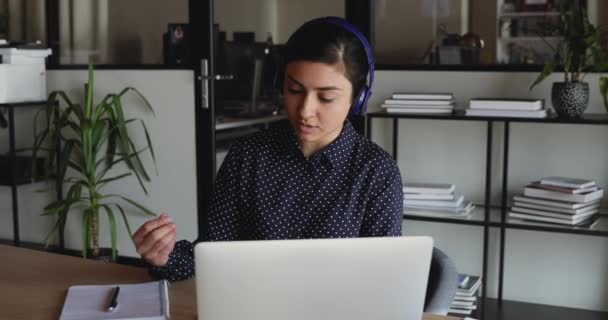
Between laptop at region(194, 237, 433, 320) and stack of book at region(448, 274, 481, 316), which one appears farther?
stack of book at region(448, 274, 481, 316)

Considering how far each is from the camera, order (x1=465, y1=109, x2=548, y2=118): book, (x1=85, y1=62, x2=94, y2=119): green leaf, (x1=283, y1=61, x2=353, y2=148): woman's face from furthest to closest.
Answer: (x1=85, y1=62, x2=94, y2=119): green leaf < (x1=465, y1=109, x2=548, y2=118): book < (x1=283, y1=61, x2=353, y2=148): woman's face

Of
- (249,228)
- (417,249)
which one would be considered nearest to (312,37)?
(249,228)

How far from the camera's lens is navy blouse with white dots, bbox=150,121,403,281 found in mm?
1595

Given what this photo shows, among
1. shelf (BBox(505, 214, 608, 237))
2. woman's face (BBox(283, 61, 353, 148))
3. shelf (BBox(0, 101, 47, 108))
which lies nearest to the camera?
woman's face (BBox(283, 61, 353, 148))

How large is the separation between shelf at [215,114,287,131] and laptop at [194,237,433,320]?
243cm

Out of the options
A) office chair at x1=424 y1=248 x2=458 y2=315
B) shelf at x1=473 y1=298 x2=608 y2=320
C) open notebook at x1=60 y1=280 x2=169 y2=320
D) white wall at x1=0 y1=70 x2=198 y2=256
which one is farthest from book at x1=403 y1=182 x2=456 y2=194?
open notebook at x1=60 y1=280 x2=169 y2=320

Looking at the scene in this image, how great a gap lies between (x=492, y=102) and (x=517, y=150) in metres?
0.33

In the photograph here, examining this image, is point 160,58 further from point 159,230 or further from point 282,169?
point 159,230

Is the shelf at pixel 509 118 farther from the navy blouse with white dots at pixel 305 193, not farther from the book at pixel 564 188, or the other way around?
the navy blouse with white dots at pixel 305 193

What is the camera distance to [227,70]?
3.67 metres

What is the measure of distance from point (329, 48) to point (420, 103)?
1.54 m

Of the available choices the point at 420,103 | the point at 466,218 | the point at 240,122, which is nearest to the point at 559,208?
the point at 466,218

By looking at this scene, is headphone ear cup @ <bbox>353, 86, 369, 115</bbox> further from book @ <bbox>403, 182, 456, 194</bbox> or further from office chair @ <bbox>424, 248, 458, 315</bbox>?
book @ <bbox>403, 182, 456, 194</bbox>

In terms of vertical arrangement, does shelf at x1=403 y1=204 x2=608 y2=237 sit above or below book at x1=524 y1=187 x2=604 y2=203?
below
